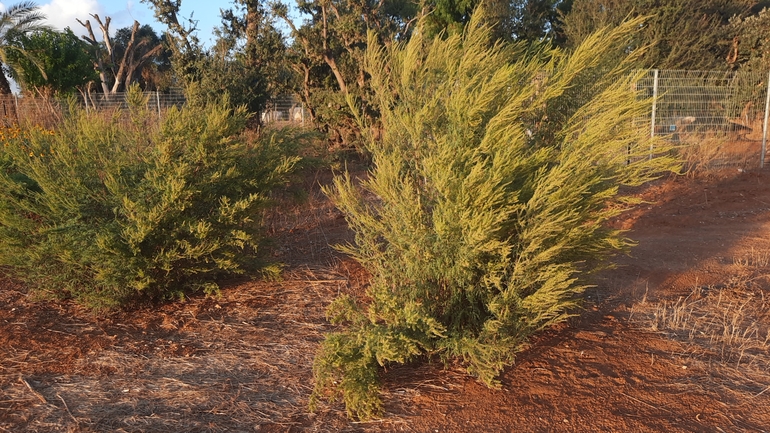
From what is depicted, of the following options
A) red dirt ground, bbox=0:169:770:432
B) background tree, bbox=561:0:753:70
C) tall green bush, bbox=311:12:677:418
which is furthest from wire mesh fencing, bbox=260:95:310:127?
tall green bush, bbox=311:12:677:418

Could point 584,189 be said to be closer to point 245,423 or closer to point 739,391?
point 739,391

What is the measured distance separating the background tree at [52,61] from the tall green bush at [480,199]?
16.2 m

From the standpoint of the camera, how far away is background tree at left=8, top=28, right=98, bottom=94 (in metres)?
17.0

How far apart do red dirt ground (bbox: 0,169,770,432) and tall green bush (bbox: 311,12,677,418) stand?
0.23 meters

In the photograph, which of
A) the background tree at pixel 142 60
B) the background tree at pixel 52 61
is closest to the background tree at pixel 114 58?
the background tree at pixel 142 60

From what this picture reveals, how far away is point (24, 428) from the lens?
3.07m

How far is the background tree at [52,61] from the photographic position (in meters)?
17.0

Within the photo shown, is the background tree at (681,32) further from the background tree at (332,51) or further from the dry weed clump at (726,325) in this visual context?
the dry weed clump at (726,325)

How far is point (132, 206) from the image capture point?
4.21 m

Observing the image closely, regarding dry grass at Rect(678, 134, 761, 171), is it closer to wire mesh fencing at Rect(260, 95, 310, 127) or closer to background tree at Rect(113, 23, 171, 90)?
wire mesh fencing at Rect(260, 95, 310, 127)

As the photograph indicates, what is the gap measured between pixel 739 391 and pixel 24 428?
3.87 metres

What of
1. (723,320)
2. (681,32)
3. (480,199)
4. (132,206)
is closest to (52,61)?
(132,206)

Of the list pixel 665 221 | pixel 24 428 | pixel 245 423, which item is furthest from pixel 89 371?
pixel 665 221

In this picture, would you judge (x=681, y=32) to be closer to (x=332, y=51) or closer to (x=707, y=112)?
(x=707, y=112)
